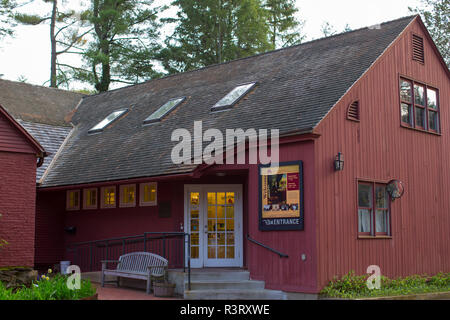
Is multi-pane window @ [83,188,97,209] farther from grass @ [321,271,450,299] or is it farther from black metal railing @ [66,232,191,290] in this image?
grass @ [321,271,450,299]

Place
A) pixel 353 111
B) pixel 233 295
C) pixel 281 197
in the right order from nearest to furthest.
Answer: pixel 233 295 < pixel 281 197 < pixel 353 111

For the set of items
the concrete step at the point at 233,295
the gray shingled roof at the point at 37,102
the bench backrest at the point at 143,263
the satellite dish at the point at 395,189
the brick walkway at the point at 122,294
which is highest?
the gray shingled roof at the point at 37,102

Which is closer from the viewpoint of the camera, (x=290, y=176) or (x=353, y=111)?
(x=290, y=176)

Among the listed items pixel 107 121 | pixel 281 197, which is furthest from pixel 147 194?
pixel 107 121

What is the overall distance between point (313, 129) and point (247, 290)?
12.6 ft

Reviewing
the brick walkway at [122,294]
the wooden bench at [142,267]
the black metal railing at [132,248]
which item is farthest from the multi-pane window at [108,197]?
the brick walkway at [122,294]

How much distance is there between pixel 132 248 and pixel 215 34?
1957cm

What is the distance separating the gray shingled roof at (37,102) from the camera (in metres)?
22.6

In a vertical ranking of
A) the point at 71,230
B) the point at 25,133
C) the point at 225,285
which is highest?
the point at 25,133

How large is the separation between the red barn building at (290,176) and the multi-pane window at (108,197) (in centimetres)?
6

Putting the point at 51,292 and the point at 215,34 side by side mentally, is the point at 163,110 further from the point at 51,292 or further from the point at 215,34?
the point at 215,34

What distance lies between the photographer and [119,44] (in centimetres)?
3488

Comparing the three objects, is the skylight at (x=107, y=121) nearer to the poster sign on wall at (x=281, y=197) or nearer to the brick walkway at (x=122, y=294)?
the brick walkway at (x=122, y=294)

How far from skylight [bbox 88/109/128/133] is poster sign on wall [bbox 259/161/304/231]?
29.7 ft
